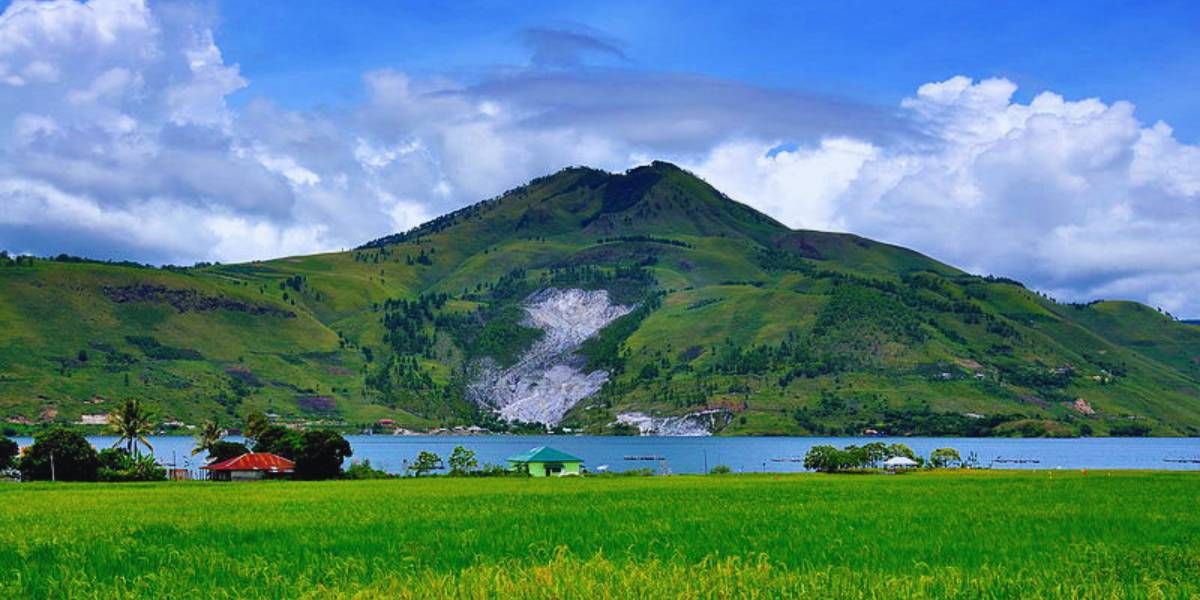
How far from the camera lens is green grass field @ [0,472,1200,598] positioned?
71.2 feet

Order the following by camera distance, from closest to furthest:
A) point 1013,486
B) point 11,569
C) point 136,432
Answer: point 11,569
point 1013,486
point 136,432

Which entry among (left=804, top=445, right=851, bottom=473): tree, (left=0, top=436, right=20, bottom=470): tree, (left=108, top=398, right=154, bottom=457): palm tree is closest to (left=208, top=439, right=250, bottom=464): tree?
(left=108, top=398, right=154, bottom=457): palm tree

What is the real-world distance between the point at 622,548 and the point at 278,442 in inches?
5139

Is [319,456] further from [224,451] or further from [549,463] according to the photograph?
[549,463]

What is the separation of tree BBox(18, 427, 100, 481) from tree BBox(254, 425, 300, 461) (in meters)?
25.2

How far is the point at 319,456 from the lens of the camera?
453ft

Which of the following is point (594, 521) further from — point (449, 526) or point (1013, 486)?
point (1013, 486)

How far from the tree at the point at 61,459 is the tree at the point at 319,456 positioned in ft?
75.1

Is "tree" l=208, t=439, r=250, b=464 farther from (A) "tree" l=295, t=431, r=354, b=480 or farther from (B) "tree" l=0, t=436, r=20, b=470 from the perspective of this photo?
(B) "tree" l=0, t=436, r=20, b=470

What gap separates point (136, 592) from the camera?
21.8 meters

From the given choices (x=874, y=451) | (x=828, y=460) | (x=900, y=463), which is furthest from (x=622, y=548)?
(x=874, y=451)

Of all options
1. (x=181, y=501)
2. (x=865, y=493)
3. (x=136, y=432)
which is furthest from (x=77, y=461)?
(x=865, y=493)

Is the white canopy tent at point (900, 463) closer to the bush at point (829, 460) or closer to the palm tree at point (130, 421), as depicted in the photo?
the bush at point (829, 460)

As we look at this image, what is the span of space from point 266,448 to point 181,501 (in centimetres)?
8885
